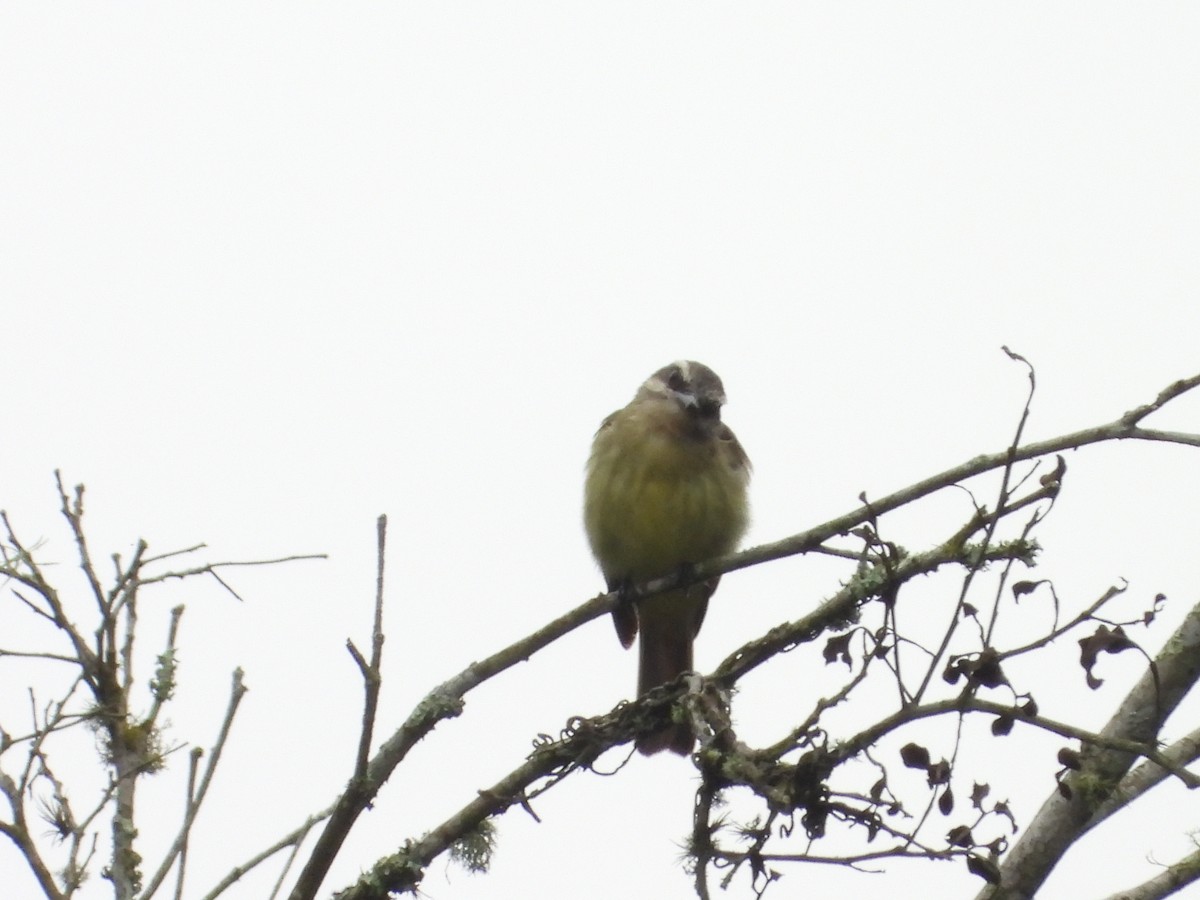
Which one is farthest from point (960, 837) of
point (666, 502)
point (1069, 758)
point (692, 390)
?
point (692, 390)

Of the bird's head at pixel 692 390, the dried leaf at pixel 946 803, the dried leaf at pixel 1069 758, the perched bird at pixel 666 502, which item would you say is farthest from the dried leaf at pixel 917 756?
the bird's head at pixel 692 390

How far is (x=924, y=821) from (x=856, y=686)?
0.29m

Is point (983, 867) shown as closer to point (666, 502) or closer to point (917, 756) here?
point (917, 756)

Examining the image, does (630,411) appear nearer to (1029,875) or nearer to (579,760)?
(579,760)

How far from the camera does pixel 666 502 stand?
21.0 ft

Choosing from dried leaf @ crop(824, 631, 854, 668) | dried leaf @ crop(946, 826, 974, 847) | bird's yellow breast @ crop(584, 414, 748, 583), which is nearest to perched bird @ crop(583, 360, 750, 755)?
bird's yellow breast @ crop(584, 414, 748, 583)

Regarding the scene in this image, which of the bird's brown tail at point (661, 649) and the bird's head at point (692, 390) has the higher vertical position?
the bird's head at point (692, 390)

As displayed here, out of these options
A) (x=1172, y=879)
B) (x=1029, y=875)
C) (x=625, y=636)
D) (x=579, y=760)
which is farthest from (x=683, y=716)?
(x=625, y=636)

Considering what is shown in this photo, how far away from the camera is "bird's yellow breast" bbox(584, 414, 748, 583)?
641cm

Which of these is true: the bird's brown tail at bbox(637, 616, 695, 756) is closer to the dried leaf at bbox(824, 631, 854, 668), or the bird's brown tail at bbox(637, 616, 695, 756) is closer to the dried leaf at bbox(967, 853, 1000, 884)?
A: the dried leaf at bbox(824, 631, 854, 668)

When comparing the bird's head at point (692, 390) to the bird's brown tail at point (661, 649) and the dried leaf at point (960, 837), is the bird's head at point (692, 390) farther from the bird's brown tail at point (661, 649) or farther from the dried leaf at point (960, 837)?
the dried leaf at point (960, 837)

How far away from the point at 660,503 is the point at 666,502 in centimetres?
2

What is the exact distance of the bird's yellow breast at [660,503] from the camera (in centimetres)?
641

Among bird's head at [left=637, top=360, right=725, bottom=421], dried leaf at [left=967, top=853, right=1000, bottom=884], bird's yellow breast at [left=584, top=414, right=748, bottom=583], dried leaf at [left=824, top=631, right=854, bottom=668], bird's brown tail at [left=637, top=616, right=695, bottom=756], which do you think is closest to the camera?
dried leaf at [left=967, top=853, right=1000, bottom=884]
